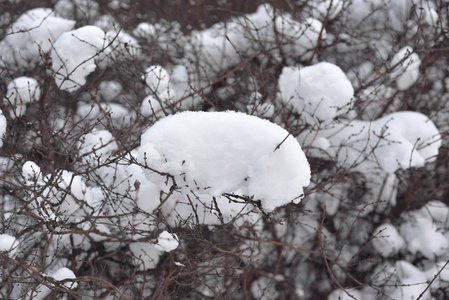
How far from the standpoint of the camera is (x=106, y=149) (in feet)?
12.2

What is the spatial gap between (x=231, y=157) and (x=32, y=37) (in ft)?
10.5

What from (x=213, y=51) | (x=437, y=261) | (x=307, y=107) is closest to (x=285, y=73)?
(x=307, y=107)

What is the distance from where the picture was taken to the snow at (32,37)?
4180mm

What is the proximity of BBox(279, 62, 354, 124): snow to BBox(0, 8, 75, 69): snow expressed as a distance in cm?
256

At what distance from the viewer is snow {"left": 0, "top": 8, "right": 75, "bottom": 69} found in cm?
418

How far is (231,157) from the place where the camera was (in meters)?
2.16

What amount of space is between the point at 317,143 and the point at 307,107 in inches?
19.5

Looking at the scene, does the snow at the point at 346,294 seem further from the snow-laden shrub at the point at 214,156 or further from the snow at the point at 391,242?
the snow at the point at 391,242

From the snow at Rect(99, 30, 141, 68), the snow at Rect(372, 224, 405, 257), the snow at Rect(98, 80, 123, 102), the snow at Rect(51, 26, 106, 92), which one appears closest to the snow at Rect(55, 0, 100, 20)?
the snow at Rect(98, 80, 123, 102)

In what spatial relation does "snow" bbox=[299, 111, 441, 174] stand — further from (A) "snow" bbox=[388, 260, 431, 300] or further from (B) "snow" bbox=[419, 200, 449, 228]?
(B) "snow" bbox=[419, 200, 449, 228]

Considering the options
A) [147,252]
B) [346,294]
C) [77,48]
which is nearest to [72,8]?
[77,48]

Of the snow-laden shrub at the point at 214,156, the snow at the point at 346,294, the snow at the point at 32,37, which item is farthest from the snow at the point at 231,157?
the snow at the point at 346,294

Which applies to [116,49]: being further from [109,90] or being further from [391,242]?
[391,242]

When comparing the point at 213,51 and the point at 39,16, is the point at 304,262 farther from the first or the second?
the point at 39,16
